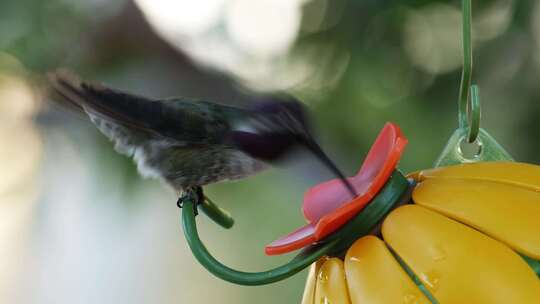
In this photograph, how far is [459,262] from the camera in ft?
2.44

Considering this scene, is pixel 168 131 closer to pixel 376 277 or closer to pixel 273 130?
pixel 273 130

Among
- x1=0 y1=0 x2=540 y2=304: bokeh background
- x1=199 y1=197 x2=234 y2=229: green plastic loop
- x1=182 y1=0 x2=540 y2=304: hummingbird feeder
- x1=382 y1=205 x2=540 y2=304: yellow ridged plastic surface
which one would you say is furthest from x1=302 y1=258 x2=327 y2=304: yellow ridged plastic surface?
x1=0 y1=0 x2=540 y2=304: bokeh background

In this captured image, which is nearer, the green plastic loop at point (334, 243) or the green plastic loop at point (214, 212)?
the green plastic loop at point (334, 243)

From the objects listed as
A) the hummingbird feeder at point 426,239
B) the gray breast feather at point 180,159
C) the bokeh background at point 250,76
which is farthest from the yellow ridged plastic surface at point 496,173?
the bokeh background at point 250,76

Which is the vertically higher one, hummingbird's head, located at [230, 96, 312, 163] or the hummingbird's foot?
the hummingbird's foot

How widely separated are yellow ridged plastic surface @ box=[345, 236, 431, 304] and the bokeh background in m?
0.92

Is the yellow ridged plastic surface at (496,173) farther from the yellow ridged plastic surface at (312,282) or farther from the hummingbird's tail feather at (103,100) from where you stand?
the hummingbird's tail feather at (103,100)

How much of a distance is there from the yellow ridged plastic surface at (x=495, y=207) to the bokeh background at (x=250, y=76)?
35.1 inches

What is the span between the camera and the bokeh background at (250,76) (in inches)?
73.9

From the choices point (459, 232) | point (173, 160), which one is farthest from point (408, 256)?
point (173, 160)

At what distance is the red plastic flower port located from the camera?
81cm

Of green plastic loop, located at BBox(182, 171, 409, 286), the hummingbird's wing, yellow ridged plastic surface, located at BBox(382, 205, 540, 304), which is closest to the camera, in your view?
yellow ridged plastic surface, located at BBox(382, 205, 540, 304)

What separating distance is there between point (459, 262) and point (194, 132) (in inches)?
17.8

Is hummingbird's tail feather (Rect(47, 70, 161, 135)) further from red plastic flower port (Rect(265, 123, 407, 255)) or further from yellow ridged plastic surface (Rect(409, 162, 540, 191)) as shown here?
yellow ridged plastic surface (Rect(409, 162, 540, 191))
